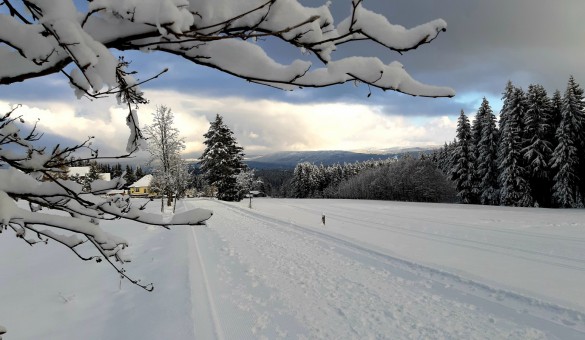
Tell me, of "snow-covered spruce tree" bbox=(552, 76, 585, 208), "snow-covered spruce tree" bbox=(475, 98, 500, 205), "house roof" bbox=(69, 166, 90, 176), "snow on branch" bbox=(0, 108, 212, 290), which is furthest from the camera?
"snow-covered spruce tree" bbox=(475, 98, 500, 205)

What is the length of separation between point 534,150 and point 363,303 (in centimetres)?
3441

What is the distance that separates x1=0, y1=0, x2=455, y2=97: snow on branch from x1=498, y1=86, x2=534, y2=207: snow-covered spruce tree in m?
38.1

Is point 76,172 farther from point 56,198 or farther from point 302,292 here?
point 56,198

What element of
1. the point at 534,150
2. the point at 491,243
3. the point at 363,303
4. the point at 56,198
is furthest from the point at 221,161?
the point at 56,198

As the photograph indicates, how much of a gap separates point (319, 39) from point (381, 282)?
709cm

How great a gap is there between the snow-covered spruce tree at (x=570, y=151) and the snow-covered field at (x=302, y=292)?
23588 millimetres

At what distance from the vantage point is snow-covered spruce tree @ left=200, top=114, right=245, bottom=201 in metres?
49.1

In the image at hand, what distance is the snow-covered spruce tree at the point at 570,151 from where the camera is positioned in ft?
102

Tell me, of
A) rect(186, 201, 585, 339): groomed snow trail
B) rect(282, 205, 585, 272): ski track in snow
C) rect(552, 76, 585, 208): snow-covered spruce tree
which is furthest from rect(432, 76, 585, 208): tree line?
rect(186, 201, 585, 339): groomed snow trail

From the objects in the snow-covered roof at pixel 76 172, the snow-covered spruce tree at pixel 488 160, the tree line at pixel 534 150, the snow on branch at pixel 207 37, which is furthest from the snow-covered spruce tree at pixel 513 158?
the snow on branch at pixel 207 37

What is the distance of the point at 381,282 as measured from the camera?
7566 mm

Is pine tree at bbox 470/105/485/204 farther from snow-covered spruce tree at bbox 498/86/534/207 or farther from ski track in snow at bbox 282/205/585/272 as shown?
ski track in snow at bbox 282/205/585/272

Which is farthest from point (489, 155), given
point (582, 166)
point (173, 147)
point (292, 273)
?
point (292, 273)

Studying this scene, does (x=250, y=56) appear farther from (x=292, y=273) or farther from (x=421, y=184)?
(x=421, y=184)
